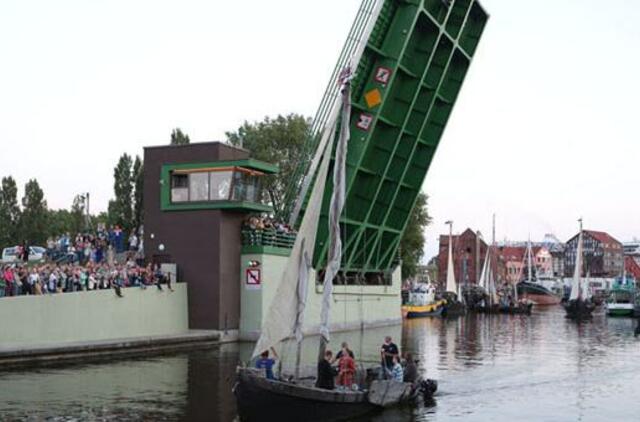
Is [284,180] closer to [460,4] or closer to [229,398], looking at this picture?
[460,4]

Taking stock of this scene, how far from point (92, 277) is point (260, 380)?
49.3ft

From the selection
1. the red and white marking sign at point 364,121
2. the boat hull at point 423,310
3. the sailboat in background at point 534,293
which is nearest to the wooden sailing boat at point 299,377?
the red and white marking sign at point 364,121

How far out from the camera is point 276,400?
17.8 meters

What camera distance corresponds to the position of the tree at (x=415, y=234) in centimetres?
7062

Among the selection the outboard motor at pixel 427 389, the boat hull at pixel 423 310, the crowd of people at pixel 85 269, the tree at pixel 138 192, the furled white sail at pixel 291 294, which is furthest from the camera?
the boat hull at pixel 423 310

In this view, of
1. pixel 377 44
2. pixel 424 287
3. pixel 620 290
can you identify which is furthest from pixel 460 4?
pixel 620 290

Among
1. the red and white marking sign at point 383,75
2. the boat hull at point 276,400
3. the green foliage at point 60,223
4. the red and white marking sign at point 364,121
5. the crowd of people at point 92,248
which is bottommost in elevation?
the boat hull at point 276,400

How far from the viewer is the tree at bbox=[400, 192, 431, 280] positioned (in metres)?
70.6

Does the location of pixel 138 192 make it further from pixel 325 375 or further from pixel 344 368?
pixel 325 375

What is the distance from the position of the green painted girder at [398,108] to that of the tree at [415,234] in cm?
2260

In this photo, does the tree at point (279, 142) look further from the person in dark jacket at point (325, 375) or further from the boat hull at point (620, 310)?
the person in dark jacket at point (325, 375)

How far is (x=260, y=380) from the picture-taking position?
17734 millimetres

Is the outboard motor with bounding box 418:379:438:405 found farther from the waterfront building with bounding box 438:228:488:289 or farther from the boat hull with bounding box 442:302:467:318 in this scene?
the waterfront building with bounding box 438:228:488:289

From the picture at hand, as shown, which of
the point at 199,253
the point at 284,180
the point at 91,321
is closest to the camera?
the point at 91,321
